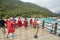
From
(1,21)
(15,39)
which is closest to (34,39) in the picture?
(15,39)

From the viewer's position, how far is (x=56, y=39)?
1159 centimetres

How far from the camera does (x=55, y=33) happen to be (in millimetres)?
13773

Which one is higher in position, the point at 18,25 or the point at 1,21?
the point at 1,21

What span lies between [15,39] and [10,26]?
119 centimetres

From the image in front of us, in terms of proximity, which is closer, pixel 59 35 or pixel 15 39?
pixel 15 39

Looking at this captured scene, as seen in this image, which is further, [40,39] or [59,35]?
[59,35]

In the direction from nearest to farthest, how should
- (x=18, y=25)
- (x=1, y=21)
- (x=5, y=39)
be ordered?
(x=5, y=39) → (x=1, y=21) → (x=18, y=25)

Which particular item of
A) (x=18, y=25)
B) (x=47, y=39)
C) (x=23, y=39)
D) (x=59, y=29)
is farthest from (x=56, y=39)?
(x=18, y=25)

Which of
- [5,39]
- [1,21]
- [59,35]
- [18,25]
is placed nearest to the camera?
[5,39]

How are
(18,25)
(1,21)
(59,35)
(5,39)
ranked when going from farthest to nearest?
(18,25)
(1,21)
(59,35)
(5,39)

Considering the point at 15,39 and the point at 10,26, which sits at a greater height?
the point at 10,26

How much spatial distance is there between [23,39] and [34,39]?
2.78 ft

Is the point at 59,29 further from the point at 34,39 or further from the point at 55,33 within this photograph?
the point at 34,39

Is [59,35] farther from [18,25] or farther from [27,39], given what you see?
[18,25]
